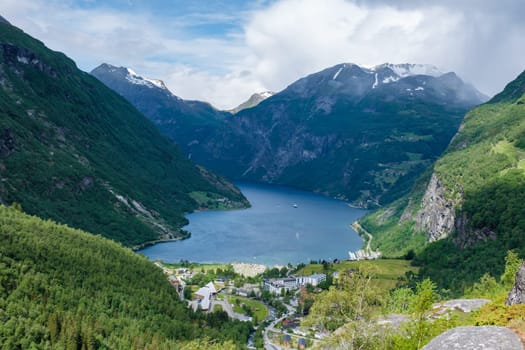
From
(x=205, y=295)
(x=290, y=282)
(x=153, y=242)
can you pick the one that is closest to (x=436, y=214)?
(x=290, y=282)

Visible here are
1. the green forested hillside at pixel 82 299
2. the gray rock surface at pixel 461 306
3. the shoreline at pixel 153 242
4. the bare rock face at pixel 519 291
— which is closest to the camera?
the bare rock face at pixel 519 291

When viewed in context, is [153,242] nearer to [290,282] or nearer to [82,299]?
[290,282]

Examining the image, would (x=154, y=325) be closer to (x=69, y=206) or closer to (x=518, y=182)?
(x=518, y=182)

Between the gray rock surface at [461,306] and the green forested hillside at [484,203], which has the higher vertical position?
the green forested hillside at [484,203]

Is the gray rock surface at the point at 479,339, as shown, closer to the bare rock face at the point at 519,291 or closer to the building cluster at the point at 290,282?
the bare rock face at the point at 519,291

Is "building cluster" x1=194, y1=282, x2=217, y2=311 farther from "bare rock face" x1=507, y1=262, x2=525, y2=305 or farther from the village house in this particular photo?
"bare rock face" x1=507, y1=262, x2=525, y2=305

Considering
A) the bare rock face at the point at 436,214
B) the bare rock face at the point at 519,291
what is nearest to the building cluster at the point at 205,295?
the bare rock face at the point at 436,214

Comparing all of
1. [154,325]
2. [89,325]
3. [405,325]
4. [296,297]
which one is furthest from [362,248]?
[405,325]

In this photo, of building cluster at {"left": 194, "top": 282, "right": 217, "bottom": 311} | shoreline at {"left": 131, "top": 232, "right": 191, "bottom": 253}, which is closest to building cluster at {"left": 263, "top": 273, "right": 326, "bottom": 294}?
building cluster at {"left": 194, "top": 282, "right": 217, "bottom": 311}
